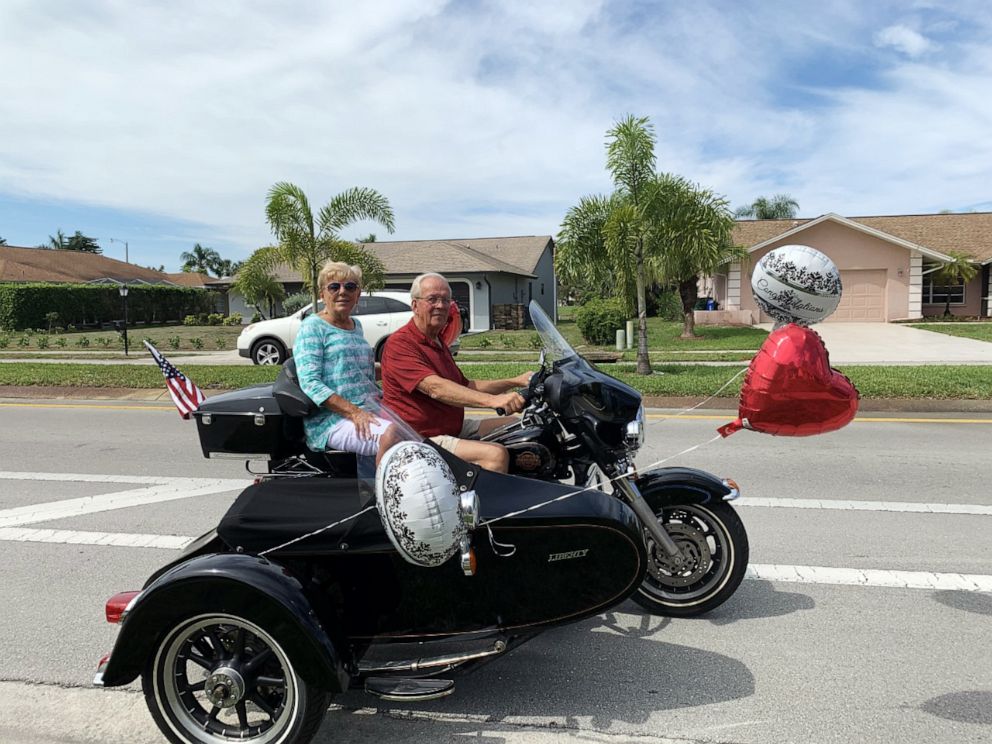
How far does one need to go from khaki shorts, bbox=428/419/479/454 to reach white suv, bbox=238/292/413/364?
512 inches

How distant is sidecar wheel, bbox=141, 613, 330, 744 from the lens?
8.61 ft

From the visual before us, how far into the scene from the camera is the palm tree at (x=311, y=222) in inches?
595

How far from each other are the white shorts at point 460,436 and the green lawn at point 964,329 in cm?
2084

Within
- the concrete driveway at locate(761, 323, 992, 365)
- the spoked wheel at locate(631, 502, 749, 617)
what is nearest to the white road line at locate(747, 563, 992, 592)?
the spoked wheel at locate(631, 502, 749, 617)

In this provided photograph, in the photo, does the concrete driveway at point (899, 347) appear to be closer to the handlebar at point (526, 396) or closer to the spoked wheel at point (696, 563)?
the spoked wheel at point (696, 563)

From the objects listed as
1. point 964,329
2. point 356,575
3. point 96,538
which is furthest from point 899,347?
point 356,575

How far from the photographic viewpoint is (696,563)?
373 cm

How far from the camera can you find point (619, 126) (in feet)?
43.7

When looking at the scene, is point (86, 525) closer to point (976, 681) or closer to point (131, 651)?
point (131, 651)

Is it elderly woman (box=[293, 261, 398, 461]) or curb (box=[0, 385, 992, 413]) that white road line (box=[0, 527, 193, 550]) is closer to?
elderly woman (box=[293, 261, 398, 461])

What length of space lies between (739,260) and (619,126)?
17477 mm

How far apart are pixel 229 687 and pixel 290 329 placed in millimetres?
14923

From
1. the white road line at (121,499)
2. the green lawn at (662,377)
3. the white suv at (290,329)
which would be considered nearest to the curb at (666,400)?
the green lawn at (662,377)

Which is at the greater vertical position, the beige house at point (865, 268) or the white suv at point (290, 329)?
the beige house at point (865, 268)
